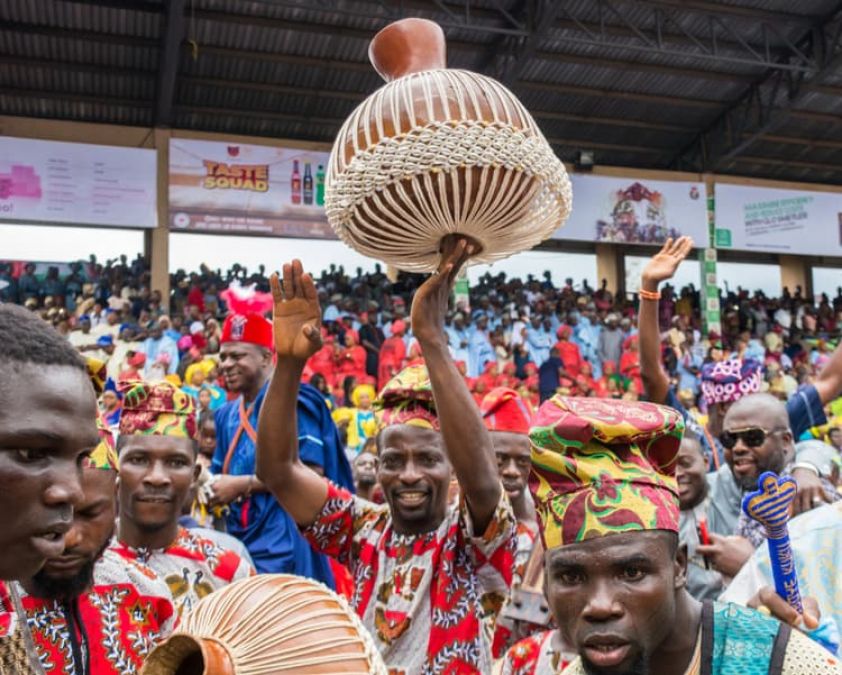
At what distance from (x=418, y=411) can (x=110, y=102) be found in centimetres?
1412

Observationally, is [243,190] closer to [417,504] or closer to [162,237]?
[162,237]

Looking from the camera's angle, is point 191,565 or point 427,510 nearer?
point 427,510

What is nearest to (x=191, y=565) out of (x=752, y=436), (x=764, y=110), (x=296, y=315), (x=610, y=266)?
(x=296, y=315)

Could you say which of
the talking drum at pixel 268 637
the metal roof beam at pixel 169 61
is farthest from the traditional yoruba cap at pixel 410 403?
the metal roof beam at pixel 169 61

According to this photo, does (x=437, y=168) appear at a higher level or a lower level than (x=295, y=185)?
lower

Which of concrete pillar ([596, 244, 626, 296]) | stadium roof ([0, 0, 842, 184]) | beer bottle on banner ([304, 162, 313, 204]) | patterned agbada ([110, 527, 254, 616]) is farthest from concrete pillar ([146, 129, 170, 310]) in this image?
patterned agbada ([110, 527, 254, 616])

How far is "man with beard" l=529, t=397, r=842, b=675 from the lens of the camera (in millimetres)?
1497

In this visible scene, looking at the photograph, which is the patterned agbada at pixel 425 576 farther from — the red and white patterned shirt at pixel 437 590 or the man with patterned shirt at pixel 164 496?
the man with patterned shirt at pixel 164 496

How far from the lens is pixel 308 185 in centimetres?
1515

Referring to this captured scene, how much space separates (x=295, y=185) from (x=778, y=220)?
9.60 meters

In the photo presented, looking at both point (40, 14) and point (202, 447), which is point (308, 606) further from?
point (40, 14)

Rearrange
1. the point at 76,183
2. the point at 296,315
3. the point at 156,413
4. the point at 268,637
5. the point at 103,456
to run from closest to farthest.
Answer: the point at 268,637 → the point at 103,456 → the point at 296,315 → the point at 156,413 → the point at 76,183

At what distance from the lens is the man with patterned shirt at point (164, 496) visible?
8.93 feet

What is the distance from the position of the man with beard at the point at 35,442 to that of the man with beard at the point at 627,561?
0.81 m
